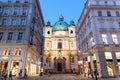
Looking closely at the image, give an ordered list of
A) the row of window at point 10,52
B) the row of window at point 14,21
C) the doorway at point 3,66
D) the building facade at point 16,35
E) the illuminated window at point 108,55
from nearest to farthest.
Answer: the doorway at point 3,66 < the building facade at point 16,35 < the illuminated window at point 108,55 < the row of window at point 10,52 < the row of window at point 14,21

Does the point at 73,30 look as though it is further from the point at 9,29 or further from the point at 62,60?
the point at 9,29

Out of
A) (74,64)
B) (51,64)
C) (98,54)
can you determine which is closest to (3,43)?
(98,54)

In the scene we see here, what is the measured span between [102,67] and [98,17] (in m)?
11.8

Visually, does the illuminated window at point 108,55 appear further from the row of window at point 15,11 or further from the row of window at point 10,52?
the row of window at point 15,11

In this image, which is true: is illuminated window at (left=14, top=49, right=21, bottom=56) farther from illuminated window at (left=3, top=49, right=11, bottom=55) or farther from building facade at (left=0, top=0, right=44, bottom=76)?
illuminated window at (left=3, top=49, right=11, bottom=55)

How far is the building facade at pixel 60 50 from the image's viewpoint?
161 feet

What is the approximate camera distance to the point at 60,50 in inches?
2032

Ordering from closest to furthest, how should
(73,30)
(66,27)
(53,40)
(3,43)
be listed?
(3,43), (53,40), (73,30), (66,27)

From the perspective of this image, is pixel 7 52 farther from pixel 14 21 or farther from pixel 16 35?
pixel 14 21

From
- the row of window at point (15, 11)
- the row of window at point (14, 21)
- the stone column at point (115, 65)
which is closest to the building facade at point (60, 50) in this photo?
the row of window at point (14, 21)

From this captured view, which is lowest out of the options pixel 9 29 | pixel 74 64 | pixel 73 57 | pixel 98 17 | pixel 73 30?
pixel 74 64

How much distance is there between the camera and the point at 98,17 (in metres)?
27.0

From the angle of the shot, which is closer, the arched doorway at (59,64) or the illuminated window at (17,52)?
the illuminated window at (17,52)

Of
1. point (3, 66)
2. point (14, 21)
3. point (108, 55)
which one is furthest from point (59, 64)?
point (14, 21)
